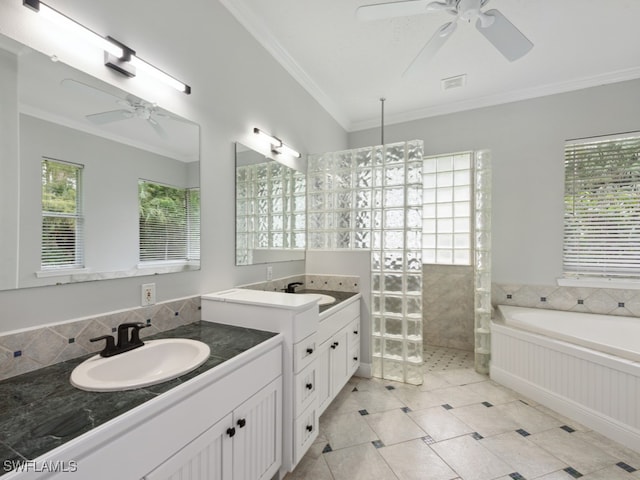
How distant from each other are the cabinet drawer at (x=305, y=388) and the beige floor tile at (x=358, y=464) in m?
0.37

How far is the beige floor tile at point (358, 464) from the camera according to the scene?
5.13 feet

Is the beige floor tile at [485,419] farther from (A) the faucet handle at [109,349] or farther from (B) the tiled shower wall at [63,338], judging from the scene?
(A) the faucet handle at [109,349]

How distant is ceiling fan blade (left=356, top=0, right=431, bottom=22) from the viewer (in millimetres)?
1523

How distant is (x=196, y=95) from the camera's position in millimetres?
1707

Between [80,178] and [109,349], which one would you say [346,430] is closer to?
[109,349]

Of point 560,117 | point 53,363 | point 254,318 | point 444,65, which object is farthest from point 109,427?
point 560,117

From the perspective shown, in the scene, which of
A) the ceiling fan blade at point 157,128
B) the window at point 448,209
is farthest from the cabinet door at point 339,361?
the window at point 448,209

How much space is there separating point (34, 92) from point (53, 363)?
3.30 feet

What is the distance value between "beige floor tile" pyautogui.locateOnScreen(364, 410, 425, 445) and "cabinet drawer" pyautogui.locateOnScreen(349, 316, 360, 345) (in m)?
0.57

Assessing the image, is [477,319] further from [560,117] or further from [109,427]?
[109,427]

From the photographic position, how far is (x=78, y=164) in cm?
117

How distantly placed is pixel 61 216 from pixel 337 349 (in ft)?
5.89

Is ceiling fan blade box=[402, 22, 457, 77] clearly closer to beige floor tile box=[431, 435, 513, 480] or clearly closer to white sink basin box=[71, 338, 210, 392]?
white sink basin box=[71, 338, 210, 392]

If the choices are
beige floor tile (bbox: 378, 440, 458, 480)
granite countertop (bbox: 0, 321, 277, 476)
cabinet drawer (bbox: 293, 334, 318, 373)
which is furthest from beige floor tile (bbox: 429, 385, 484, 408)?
granite countertop (bbox: 0, 321, 277, 476)
